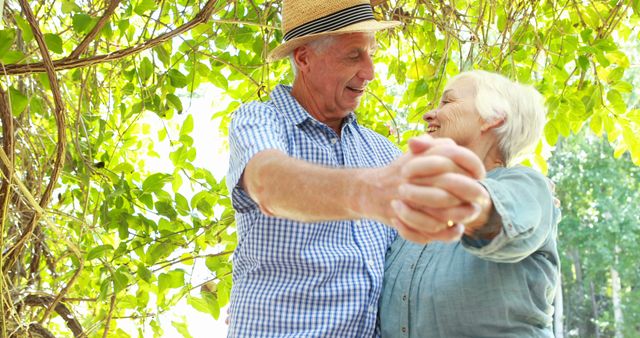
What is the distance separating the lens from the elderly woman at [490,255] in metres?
1.31

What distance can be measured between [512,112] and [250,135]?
0.49 metres

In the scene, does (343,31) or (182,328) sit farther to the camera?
(182,328)

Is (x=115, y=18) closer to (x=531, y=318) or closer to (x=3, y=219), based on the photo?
(x=3, y=219)

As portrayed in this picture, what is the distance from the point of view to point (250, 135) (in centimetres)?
144

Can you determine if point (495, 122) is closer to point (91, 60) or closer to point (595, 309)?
point (91, 60)

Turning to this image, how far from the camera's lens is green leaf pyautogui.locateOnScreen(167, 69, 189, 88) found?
103 inches

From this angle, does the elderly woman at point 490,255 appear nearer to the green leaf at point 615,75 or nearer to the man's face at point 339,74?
the man's face at point 339,74

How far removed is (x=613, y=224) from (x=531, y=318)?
15704 millimetres

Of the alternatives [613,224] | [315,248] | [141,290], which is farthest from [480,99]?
[613,224]

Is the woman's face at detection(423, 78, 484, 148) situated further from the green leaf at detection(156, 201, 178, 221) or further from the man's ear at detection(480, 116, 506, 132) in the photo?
the green leaf at detection(156, 201, 178, 221)

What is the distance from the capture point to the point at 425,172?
3.04 feet

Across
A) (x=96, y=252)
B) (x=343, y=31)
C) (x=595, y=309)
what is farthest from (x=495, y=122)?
(x=595, y=309)

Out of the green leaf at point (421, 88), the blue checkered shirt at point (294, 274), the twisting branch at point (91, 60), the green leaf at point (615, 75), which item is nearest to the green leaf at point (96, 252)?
the twisting branch at point (91, 60)

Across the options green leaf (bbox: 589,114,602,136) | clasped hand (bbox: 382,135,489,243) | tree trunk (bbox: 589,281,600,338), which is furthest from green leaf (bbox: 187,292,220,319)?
tree trunk (bbox: 589,281,600,338)
